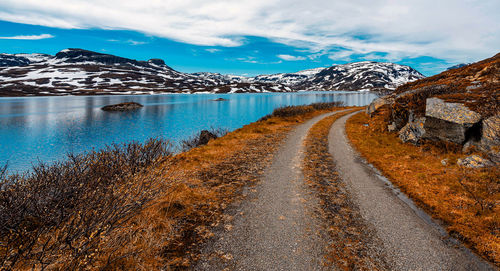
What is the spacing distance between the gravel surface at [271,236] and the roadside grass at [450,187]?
12.6ft

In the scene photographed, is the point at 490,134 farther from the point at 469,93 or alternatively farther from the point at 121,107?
the point at 121,107

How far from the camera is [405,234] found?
595 cm

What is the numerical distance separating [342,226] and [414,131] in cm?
1338

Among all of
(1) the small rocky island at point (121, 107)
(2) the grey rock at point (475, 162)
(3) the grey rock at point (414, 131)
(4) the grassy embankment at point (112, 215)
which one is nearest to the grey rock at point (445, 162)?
(2) the grey rock at point (475, 162)

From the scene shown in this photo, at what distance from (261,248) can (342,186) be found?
5.57 metres

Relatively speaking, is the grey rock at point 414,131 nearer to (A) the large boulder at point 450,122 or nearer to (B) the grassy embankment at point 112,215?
(A) the large boulder at point 450,122

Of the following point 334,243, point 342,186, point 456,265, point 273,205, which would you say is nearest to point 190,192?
point 273,205

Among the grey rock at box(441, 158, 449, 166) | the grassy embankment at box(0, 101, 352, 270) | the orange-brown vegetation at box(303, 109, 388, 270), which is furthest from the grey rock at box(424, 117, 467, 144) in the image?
the grassy embankment at box(0, 101, 352, 270)

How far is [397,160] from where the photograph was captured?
12766 millimetres

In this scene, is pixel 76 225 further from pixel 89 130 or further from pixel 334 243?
pixel 89 130

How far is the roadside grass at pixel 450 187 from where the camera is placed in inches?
229

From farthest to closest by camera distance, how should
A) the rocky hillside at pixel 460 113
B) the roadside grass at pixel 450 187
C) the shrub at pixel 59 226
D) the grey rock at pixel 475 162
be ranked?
1. the rocky hillside at pixel 460 113
2. the grey rock at pixel 475 162
3. the roadside grass at pixel 450 187
4. the shrub at pixel 59 226

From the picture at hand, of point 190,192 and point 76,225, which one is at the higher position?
point 76,225

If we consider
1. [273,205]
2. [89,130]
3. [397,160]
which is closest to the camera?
[273,205]
